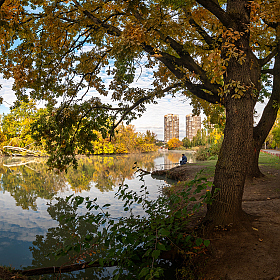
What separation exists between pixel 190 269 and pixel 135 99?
534cm

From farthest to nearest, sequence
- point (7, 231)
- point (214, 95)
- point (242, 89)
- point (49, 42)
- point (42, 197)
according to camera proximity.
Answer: point (42, 197)
point (7, 231)
point (49, 42)
point (214, 95)
point (242, 89)

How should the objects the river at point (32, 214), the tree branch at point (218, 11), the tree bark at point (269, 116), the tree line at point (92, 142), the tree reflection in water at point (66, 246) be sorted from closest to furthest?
the tree reflection in water at point (66, 246), the tree branch at point (218, 11), the river at point (32, 214), the tree bark at point (269, 116), the tree line at point (92, 142)

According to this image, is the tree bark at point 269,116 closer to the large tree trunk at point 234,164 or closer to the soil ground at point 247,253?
the soil ground at point 247,253

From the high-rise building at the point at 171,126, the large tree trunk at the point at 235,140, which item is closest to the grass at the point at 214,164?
the large tree trunk at the point at 235,140

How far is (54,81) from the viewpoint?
5.54m

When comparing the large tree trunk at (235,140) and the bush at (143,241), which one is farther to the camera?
the large tree trunk at (235,140)

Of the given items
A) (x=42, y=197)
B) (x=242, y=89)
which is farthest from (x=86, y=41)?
(x=42, y=197)

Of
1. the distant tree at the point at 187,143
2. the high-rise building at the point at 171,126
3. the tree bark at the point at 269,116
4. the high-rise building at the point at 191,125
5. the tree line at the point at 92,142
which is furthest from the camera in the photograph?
the high-rise building at the point at 171,126

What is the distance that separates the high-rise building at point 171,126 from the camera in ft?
303

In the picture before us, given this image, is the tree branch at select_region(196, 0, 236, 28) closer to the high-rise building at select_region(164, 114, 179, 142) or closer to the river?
the river

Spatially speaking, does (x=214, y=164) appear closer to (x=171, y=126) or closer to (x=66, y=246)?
(x=66, y=246)

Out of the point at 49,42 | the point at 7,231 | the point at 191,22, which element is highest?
the point at 191,22

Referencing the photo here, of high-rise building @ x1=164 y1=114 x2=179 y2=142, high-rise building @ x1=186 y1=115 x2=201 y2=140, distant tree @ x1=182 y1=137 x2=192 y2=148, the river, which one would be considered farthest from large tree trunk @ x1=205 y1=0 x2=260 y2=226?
high-rise building @ x1=164 y1=114 x2=179 y2=142

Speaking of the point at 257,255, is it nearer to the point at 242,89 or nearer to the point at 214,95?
the point at 242,89
